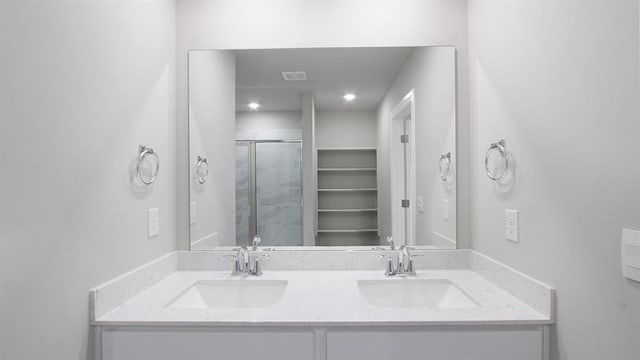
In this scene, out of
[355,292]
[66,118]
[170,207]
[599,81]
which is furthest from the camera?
[170,207]

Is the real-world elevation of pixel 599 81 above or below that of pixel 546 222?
above

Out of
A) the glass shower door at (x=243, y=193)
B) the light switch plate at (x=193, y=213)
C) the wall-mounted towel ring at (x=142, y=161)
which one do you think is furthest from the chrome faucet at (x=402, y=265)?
the wall-mounted towel ring at (x=142, y=161)

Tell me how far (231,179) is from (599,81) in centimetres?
150

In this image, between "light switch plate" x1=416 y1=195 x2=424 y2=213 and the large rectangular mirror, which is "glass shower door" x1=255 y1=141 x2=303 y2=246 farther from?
"light switch plate" x1=416 y1=195 x2=424 y2=213

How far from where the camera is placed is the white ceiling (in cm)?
179

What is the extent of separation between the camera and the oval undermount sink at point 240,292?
1.60 metres

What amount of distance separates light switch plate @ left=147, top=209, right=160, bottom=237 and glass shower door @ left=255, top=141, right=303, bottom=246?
463 mm

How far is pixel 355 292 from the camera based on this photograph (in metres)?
1.44

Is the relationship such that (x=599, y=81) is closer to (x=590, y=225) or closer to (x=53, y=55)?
(x=590, y=225)

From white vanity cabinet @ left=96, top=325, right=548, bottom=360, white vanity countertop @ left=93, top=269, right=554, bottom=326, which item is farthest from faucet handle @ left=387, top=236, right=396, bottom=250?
white vanity cabinet @ left=96, top=325, right=548, bottom=360

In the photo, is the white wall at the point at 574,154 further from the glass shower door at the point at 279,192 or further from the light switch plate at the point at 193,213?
the light switch plate at the point at 193,213

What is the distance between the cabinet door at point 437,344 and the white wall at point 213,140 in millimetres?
866

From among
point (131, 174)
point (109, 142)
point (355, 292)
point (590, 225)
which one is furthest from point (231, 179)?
point (590, 225)

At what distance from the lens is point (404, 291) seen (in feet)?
5.31
